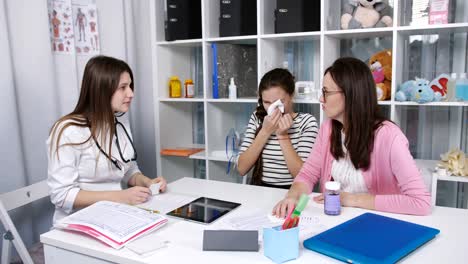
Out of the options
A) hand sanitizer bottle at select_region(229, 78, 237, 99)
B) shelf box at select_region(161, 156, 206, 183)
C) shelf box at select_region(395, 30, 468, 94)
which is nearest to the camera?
shelf box at select_region(395, 30, 468, 94)

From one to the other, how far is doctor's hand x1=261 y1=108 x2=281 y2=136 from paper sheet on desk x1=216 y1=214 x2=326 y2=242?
76cm

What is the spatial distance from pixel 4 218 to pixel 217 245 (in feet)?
3.16

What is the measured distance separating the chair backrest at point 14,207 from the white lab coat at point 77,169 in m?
0.16

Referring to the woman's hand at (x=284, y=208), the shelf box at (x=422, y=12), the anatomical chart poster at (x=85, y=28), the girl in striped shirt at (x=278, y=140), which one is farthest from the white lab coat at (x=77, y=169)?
the shelf box at (x=422, y=12)

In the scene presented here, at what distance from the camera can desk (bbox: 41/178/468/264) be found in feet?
3.56

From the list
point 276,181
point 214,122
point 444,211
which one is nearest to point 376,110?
point 444,211

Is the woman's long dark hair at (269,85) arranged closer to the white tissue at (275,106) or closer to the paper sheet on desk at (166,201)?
the white tissue at (275,106)

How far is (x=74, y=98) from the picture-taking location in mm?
2395

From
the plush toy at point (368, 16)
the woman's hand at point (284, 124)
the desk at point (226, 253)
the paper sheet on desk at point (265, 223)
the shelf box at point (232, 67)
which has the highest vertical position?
the plush toy at point (368, 16)

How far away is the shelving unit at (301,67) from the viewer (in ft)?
7.64

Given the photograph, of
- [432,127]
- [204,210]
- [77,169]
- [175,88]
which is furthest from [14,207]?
[432,127]

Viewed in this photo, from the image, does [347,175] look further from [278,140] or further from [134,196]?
[134,196]

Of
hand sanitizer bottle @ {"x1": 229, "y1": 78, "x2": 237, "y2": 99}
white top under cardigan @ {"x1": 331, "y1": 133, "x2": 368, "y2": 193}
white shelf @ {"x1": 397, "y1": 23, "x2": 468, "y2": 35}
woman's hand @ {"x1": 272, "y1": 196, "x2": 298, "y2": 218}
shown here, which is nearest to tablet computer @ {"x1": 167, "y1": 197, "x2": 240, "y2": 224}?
woman's hand @ {"x1": 272, "y1": 196, "x2": 298, "y2": 218}

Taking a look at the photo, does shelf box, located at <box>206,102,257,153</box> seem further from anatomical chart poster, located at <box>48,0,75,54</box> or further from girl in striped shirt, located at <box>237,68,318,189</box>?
anatomical chart poster, located at <box>48,0,75,54</box>
